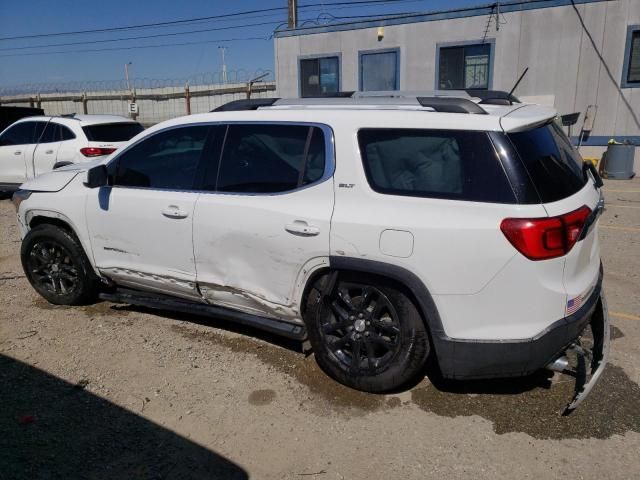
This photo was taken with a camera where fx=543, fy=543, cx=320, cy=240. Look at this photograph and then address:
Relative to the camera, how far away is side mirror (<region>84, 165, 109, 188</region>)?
418 cm

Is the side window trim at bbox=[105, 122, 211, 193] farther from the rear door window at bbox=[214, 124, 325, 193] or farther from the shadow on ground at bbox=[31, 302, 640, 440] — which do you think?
the shadow on ground at bbox=[31, 302, 640, 440]

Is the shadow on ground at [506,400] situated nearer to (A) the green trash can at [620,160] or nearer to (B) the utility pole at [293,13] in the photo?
(A) the green trash can at [620,160]

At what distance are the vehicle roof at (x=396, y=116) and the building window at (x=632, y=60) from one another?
1061cm

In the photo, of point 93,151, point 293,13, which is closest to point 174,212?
point 93,151

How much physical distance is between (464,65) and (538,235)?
11.6m

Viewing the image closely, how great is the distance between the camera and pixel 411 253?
2947mm

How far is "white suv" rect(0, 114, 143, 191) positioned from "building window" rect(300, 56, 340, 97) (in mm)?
6377

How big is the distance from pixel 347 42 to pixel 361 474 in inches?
526

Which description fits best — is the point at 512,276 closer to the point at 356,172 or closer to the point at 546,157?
the point at 546,157

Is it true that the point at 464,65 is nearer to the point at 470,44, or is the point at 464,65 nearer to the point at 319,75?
the point at 470,44

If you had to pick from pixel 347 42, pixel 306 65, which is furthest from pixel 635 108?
pixel 306 65

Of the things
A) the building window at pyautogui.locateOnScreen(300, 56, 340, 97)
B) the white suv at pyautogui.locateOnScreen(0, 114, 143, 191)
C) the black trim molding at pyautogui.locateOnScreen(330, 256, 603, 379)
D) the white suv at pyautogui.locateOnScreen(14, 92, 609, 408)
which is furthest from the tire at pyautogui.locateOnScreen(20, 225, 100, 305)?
the building window at pyautogui.locateOnScreen(300, 56, 340, 97)

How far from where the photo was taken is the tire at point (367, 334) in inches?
124

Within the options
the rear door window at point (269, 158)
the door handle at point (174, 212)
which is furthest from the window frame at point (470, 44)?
the door handle at point (174, 212)
